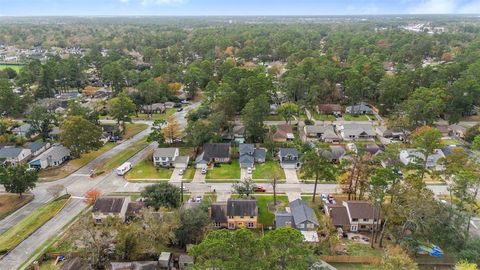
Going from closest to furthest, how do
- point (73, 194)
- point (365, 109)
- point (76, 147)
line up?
point (73, 194) → point (76, 147) → point (365, 109)

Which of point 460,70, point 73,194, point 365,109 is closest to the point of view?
point 73,194

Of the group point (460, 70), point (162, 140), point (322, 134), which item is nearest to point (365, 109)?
point (322, 134)

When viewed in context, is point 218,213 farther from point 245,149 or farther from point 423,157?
point 423,157

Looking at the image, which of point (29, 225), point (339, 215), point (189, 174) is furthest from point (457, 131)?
point (29, 225)

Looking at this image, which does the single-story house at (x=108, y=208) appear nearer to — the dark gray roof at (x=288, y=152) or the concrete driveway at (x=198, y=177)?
the concrete driveway at (x=198, y=177)

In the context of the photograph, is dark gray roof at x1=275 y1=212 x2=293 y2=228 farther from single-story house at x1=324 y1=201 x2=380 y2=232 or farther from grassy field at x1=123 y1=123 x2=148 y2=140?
grassy field at x1=123 y1=123 x2=148 y2=140

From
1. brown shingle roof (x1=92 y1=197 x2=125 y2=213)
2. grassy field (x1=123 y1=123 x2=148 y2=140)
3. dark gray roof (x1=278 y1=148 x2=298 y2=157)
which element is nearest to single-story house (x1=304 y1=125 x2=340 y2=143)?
dark gray roof (x1=278 y1=148 x2=298 y2=157)

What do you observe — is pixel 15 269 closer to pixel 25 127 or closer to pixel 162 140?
pixel 162 140
